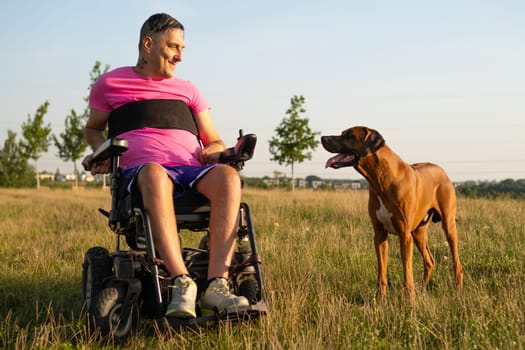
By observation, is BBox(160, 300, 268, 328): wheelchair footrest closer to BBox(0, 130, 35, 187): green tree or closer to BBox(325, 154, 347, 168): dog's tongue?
BBox(325, 154, 347, 168): dog's tongue

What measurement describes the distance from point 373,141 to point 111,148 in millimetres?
2233

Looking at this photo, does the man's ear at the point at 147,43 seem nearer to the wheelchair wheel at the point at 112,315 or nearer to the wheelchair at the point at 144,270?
the wheelchair at the point at 144,270

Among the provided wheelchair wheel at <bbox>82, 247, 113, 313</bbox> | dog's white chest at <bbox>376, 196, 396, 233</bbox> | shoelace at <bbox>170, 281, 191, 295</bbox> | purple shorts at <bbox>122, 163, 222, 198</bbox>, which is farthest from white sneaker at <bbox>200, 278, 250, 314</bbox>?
dog's white chest at <bbox>376, 196, 396, 233</bbox>

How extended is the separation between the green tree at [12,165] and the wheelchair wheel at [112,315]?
37.4 meters

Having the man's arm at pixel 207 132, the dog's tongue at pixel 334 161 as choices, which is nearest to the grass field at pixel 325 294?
the dog's tongue at pixel 334 161

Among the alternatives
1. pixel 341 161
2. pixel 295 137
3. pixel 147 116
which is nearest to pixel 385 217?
pixel 341 161

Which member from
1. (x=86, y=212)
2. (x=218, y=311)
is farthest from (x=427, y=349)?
(x=86, y=212)

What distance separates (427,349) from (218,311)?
1.12 metres

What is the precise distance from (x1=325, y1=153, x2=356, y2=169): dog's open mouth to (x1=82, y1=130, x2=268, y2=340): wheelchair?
1.25m

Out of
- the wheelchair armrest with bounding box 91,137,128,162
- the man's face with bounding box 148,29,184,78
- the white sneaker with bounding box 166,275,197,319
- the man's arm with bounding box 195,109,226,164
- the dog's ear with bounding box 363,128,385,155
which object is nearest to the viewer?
the white sneaker with bounding box 166,275,197,319

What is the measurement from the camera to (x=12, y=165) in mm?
37438

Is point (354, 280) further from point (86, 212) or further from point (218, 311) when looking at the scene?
point (86, 212)

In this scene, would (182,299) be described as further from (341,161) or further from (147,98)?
(341,161)

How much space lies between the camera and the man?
2807mm
